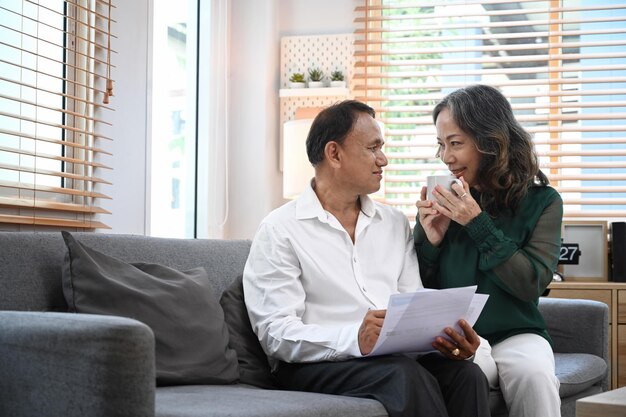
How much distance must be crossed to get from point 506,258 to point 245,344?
729 mm

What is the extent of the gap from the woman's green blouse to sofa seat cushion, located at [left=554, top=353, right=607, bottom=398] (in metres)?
0.16

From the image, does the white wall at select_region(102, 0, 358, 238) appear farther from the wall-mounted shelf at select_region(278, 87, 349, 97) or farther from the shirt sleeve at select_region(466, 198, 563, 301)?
the shirt sleeve at select_region(466, 198, 563, 301)

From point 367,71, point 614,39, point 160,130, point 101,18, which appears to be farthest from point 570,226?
point 101,18

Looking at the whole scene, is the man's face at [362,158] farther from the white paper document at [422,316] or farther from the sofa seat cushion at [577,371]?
→ the sofa seat cushion at [577,371]

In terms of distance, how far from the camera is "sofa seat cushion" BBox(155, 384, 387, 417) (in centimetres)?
169

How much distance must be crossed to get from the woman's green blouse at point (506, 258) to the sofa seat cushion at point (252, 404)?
54 centimetres

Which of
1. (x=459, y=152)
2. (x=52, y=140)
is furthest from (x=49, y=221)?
(x=459, y=152)

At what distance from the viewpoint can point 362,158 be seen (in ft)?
7.86

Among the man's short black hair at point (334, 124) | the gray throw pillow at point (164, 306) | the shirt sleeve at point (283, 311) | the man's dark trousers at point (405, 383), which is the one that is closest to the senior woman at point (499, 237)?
the man's dark trousers at point (405, 383)

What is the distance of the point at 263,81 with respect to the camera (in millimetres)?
4344

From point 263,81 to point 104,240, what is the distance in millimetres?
2261

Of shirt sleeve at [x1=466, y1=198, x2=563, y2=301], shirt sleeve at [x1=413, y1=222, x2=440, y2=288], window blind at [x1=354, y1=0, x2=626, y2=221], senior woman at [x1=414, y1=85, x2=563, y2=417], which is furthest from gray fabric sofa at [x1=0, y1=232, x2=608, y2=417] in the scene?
window blind at [x1=354, y1=0, x2=626, y2=221]

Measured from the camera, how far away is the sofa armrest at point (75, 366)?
148 centimetres

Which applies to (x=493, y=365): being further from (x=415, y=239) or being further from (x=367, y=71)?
(x=367, y=71)
